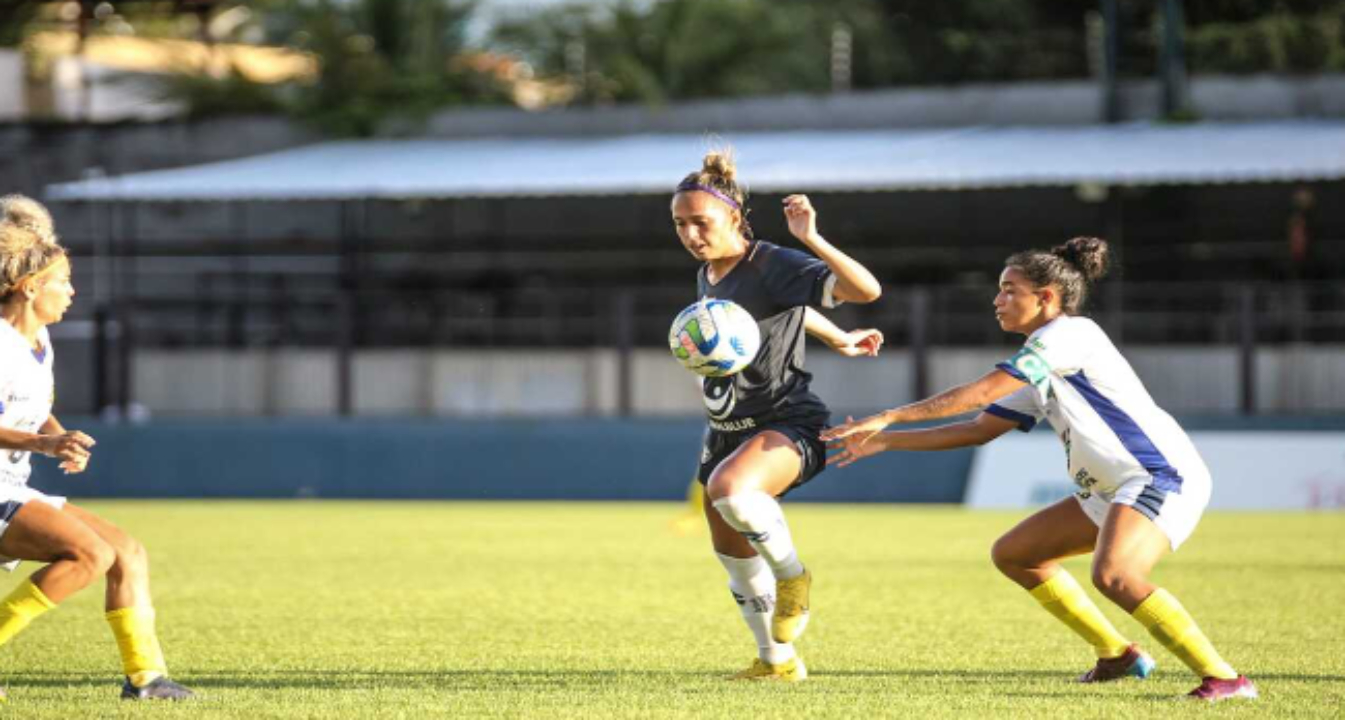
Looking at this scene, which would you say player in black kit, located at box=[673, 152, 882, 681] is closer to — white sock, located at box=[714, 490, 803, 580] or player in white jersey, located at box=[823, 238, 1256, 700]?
white sock, located at box=[714, 490, 803, 580]

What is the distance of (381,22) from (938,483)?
60.6 ft

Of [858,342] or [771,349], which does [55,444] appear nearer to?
[771,349]

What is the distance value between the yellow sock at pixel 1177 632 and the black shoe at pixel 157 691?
3.42 meters

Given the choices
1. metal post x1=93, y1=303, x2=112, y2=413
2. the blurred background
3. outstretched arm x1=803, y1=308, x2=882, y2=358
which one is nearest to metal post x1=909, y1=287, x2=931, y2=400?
the blurred background

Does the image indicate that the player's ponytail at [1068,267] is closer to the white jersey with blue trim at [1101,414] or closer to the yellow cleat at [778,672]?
the white jersey with blue trim at [1101,414]

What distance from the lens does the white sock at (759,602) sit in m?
8.20

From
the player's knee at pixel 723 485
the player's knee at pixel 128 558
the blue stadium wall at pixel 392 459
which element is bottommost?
the blue stadium wall at pixel 392 459

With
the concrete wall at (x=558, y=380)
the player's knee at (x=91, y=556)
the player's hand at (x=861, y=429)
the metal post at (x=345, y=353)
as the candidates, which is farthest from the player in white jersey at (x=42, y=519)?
the metal post at (x=345, y=353)

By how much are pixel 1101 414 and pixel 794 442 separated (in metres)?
1.14

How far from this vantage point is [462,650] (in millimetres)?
9273

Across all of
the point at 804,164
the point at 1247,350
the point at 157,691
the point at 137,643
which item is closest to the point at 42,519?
the point at 137,643

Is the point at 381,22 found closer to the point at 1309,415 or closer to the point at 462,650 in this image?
the point at 1309,415

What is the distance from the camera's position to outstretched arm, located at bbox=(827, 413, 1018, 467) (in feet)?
25.5

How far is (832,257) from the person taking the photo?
25.3 ft
